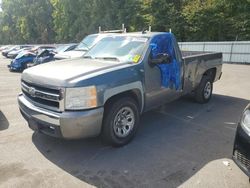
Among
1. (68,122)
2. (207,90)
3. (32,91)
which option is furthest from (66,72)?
(207,90)

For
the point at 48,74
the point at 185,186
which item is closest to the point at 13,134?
the point at 48,74

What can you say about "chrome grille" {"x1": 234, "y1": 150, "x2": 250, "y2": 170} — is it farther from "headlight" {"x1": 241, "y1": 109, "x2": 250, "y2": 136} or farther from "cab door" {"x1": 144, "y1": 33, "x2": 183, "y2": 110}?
"cab door" {"x1": 144, "y1": 33, "x2": 183, "y2": 110}

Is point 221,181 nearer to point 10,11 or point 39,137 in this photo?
point 39,137

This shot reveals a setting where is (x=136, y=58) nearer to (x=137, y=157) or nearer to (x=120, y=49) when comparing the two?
(x=120, y=49)

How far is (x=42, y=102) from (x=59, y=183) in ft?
4.20

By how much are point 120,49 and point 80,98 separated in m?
1.76

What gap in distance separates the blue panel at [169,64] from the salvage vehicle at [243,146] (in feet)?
6.83

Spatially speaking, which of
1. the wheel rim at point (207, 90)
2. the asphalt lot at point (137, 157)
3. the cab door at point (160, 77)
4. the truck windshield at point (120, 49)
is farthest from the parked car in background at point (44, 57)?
the cab door at point (160, 77)

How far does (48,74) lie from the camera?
3.89 meters

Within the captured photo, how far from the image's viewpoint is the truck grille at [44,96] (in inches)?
144

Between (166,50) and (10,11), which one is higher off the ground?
(10,11)

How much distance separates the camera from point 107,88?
3.84 metres

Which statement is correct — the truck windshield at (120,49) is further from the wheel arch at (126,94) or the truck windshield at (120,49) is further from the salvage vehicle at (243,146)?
the salvage vehicle at (243,146)

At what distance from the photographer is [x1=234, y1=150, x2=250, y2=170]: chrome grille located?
2.98 metres
